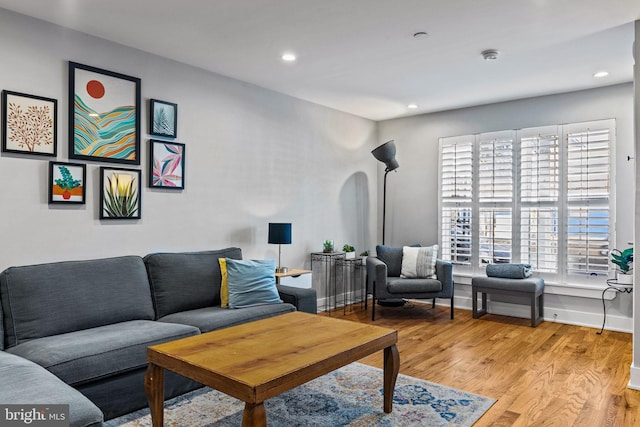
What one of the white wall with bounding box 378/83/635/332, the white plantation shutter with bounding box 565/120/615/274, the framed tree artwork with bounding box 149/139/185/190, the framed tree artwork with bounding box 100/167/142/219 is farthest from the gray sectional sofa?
the white plantation shutter with bounding box 565/120/615/274

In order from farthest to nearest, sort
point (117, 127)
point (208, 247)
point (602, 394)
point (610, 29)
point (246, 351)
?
1. point (208, 247)
2. point (117, 127)
3. point (610, 29)
4. point (602, 394)
5. point (246, 351)

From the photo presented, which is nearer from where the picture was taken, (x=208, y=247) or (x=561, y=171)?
(x=208, y=247)

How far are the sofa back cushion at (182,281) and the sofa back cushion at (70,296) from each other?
10 cm

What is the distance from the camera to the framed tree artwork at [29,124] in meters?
2.97

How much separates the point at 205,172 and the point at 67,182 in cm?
124

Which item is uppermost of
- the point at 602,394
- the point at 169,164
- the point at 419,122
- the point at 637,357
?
the point at 419,122

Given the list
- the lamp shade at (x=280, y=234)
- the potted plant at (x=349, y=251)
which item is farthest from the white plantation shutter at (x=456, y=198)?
the lamp shade at (x=280, y=234)

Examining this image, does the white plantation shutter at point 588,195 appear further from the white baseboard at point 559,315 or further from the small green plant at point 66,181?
the small green plant at point 66,181

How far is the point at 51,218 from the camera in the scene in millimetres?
3172

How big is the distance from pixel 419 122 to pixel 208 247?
346 cm

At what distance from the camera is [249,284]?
3660 millimetres

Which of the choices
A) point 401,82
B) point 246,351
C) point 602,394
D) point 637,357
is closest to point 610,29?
point 401,82

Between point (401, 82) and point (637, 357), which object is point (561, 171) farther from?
point (637, 357)

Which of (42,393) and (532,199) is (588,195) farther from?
(42,393)
